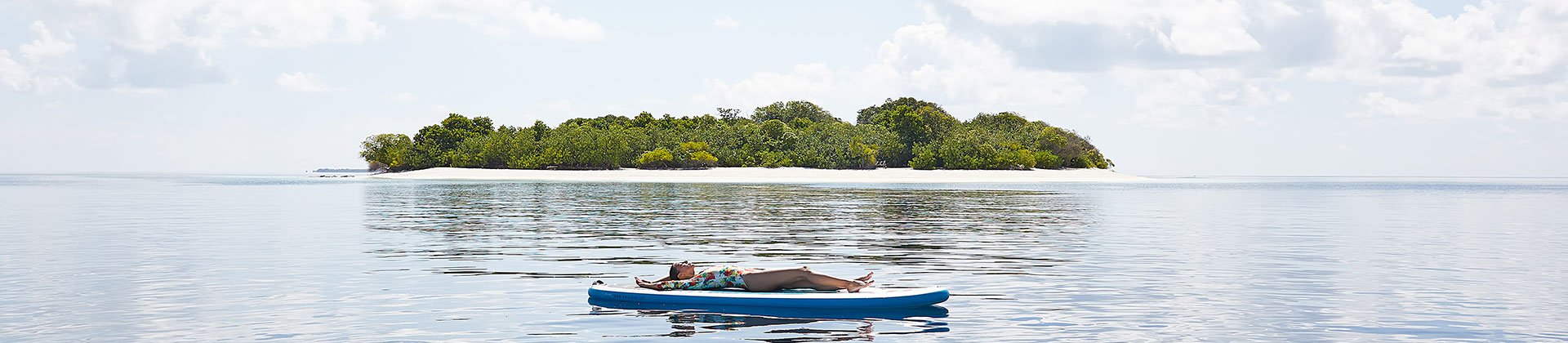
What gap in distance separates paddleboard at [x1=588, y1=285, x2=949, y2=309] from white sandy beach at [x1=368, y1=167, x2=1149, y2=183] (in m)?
128

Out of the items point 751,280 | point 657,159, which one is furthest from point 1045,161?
point 751,280

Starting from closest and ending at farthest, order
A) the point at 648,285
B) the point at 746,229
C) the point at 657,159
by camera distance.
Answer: the point at 648,285
the point at 746,229
the point at 657,159

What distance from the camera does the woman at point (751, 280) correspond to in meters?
19.8

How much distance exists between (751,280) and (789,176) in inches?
5735

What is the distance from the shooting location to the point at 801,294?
19.4 metres

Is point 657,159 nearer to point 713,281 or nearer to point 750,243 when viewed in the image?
point 750,243

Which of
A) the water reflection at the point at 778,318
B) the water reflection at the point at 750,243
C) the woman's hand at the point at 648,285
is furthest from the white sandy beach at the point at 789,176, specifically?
the water reflection at the point at 778,318

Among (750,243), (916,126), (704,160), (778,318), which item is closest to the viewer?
(778,318)

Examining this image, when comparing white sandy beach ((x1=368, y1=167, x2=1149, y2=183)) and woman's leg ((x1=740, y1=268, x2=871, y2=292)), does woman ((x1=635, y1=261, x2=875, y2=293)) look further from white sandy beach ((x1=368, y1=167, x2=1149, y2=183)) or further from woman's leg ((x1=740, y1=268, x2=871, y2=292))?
white sandy beach ((x1=368, y1=167, x2=1149, y2=183))

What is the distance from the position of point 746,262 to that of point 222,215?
34171 mm

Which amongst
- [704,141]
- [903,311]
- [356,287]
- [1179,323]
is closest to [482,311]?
[356,287]

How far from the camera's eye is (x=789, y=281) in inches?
782

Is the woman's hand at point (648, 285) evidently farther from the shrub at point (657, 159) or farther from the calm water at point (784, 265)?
the shrub at point (657, 159)

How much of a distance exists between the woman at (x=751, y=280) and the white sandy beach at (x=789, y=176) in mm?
127207
